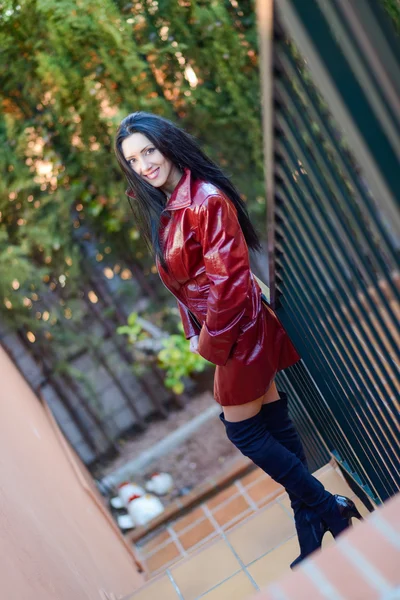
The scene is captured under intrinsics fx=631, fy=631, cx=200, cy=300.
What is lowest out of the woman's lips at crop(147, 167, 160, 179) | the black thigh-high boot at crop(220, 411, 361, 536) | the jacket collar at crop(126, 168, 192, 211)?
the black thigh-high boot at crop(220, 411, 361, 536)

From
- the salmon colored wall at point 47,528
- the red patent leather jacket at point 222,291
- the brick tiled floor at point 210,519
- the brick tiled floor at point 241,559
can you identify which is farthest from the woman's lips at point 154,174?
the brick tiled floor at point 210,519

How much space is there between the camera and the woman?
84.0 inches

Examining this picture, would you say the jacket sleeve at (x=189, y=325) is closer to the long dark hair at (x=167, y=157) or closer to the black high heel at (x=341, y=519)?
the long dark hair at (x=167, y=157)

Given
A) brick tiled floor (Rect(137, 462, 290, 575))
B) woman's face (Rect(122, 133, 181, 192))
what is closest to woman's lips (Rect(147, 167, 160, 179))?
woman's face (Rect(122, 133, 181, 192))

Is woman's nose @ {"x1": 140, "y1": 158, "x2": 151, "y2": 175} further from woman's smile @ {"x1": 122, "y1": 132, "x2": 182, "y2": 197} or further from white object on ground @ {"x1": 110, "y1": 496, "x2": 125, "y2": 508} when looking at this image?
white object on ground @ {"x1": 110, "y1": 496, "x2": 125, "y2": 508}

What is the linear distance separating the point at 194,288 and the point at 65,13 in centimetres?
319

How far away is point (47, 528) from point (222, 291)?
1170 millimetres

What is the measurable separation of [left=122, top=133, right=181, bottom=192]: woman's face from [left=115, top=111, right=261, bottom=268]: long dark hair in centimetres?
2

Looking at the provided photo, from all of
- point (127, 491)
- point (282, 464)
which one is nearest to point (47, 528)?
point (282, 464)

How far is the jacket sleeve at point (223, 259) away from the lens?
2.10m

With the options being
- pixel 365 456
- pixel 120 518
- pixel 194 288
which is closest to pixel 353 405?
pixel 365 456

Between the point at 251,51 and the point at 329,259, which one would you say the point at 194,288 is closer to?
the point at 329,259

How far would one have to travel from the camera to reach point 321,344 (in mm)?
2262

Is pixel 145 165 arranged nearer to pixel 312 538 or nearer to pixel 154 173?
pixel 154 173
